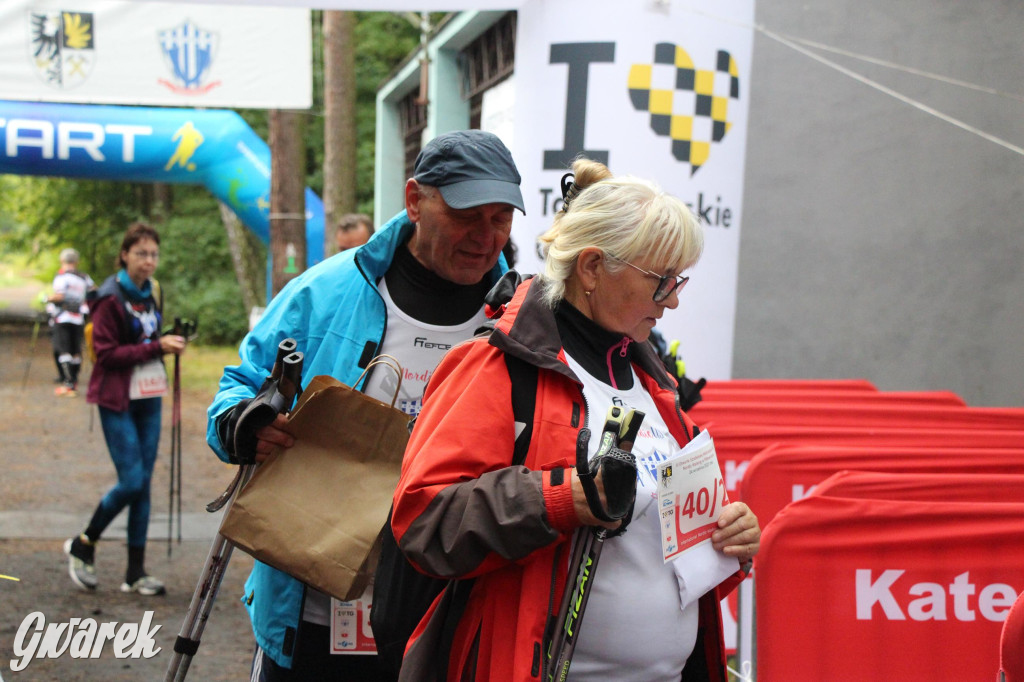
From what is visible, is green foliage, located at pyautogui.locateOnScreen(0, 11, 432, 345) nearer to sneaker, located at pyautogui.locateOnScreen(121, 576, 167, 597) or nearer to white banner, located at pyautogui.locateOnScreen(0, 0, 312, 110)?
white banner, located at pyautogui.locateOnScreen(0, 0, 312, 110)

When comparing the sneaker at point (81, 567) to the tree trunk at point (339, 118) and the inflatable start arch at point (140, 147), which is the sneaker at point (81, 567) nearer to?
the inflatable start arch at point (140, 147)

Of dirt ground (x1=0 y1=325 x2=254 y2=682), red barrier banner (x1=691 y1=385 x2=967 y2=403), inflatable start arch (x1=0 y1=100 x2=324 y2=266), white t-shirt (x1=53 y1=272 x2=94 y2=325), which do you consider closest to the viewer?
dirt ground (x1=0 y1=325 x2=254 y2=682)

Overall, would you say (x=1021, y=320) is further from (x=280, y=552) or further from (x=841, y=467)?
(x=280, y=552)

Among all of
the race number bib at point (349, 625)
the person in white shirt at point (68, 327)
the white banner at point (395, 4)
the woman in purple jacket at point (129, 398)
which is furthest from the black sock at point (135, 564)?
the person in white shirt at point (68, 327)

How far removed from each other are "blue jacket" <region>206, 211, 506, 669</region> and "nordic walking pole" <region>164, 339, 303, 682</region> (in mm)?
99

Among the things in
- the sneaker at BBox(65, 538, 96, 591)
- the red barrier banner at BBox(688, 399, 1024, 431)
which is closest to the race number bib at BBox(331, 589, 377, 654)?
the red barrier banner at BBox(688, 399, 1024, 431)

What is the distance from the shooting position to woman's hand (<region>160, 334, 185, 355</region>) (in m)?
5.93

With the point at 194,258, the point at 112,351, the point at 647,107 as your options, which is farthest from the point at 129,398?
the point at 194,258

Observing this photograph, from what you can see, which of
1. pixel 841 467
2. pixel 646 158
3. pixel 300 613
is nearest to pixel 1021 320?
pixel 646 158

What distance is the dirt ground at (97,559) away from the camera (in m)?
4.74

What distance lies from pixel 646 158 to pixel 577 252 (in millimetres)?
3380

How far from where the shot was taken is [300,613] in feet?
8.42

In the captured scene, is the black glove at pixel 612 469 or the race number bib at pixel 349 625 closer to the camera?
the black glove at pixel 612 469

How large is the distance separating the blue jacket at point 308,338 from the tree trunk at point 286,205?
6.41 meters
